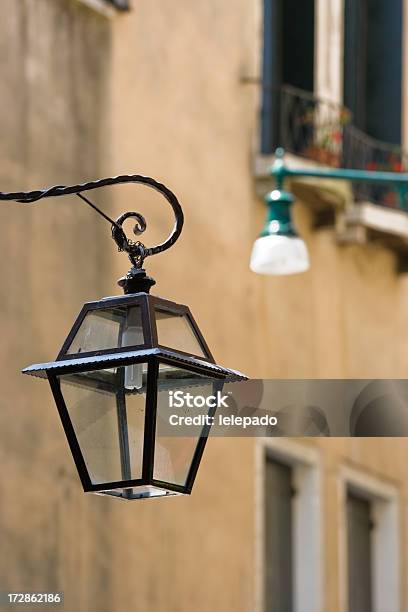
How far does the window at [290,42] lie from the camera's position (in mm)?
16391

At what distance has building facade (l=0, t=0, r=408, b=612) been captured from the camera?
1266 centimetres

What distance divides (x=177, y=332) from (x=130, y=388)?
33 centimetres

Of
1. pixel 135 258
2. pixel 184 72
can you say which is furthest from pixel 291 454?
pixel 135 258

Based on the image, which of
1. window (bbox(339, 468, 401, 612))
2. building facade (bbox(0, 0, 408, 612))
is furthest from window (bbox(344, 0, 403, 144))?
window (bbox(339, 468, 401, 612))

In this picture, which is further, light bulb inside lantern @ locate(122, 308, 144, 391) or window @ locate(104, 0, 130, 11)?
window @ locate(104, 0, 130, 11)

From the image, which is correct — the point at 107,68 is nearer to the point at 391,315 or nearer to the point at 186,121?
the point at 186,121

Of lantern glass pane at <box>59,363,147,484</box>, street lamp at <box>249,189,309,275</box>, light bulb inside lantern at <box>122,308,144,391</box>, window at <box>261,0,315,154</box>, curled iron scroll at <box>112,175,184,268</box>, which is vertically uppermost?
window at <box>261,0,315,154</box>

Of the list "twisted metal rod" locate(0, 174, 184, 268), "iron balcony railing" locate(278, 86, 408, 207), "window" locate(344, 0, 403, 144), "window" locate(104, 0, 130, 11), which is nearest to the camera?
"twisted metal rod" locate(0, 174, 184, 268)

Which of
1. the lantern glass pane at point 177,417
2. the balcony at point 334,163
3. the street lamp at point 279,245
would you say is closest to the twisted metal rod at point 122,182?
the lantern glass pane at point 177,417

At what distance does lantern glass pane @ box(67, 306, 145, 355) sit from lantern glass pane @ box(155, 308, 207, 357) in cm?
8

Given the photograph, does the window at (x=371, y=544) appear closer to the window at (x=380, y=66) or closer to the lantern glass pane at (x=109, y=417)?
the window at (x=380, y=66)

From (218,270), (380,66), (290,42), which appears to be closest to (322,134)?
(290,42)

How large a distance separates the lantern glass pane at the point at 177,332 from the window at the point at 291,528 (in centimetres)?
891

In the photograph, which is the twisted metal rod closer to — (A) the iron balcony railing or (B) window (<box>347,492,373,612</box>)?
(A) the iron balcony railing
